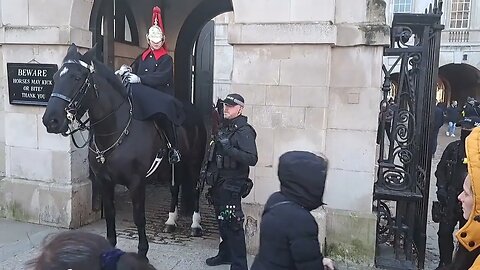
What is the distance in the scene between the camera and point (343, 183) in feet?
16.3

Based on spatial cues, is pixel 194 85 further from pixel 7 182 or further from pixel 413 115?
pixel 413 115

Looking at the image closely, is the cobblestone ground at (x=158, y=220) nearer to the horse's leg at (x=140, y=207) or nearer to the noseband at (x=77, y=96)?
the horse's leg at (x=140, y=207)

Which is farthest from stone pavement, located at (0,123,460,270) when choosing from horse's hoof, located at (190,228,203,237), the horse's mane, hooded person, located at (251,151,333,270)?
hooded person, located at (251,151,333,270)

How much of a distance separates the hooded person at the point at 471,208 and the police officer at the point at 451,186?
8.37 ft

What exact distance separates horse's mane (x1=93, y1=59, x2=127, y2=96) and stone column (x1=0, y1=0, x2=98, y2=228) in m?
1.36

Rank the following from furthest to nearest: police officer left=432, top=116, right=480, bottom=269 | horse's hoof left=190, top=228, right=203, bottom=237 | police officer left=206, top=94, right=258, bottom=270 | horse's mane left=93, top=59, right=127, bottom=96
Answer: horse's hoof left=190, top=228, right=203, bottom=237
horse's mane left=93, top=59, right=127, bottom=96
police officer left=432, top=116, right=480, bottom=269
police officer left=206, top=94, right=258, bottom=270

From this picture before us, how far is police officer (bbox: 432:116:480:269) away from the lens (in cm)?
438

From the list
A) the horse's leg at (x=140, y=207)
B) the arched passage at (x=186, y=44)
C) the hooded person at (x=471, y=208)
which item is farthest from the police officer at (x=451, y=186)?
the arched passage at (x=186, y=44)

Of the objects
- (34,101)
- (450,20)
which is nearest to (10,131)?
(34,101)

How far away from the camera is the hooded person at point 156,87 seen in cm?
487

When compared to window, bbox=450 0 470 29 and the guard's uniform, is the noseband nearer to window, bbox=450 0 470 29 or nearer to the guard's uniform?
the guard's uniform

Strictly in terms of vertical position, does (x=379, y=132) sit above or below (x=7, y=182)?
above

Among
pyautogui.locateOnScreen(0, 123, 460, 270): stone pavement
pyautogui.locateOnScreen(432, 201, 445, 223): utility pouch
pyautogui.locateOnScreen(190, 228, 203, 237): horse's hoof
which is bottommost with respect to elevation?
pyautogui.locateOnScreen(0, 123, 460, 270): stone pavement

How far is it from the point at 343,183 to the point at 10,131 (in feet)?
14.6
